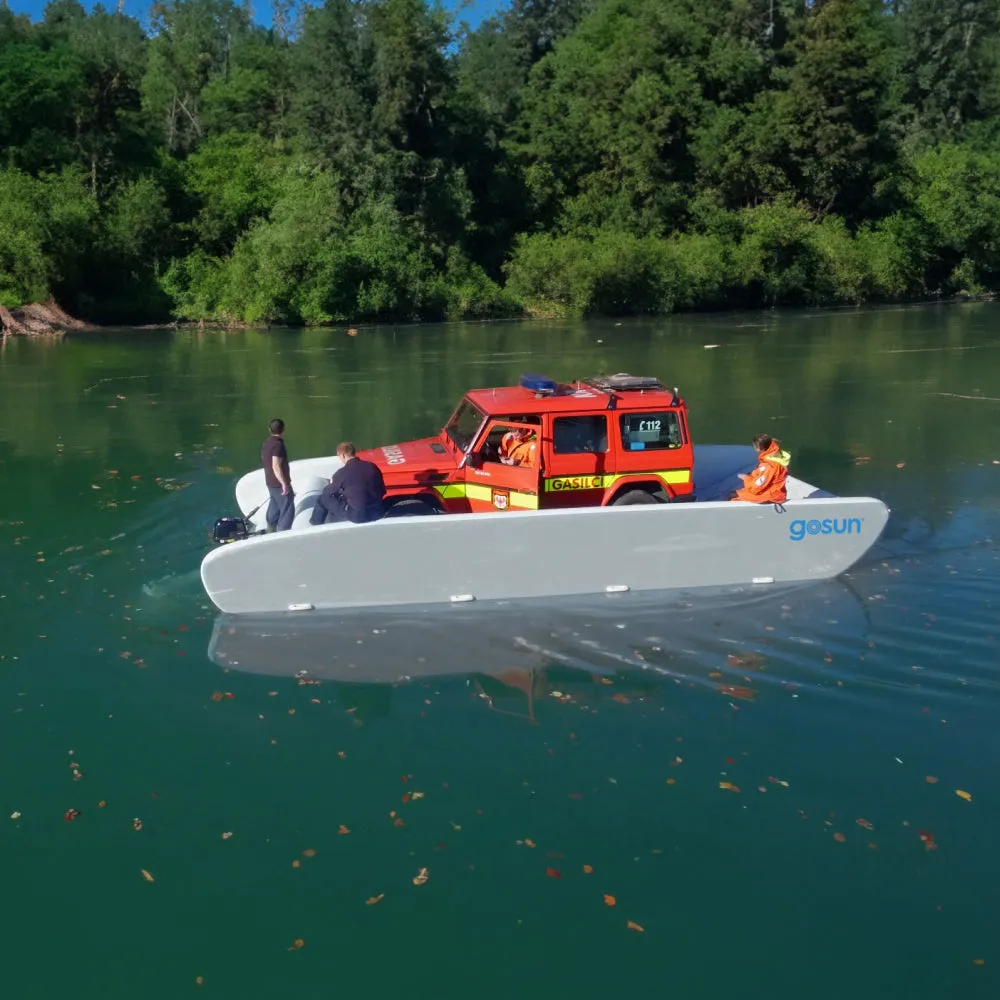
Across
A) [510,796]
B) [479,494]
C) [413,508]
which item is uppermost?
[479,494]

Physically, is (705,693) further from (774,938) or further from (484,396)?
(484,396)

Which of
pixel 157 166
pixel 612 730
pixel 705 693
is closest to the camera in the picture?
pixel 612 730

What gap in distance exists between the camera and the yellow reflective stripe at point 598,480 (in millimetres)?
11594

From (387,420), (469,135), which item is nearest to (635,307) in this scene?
(469,135)

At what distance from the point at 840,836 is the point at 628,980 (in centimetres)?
202

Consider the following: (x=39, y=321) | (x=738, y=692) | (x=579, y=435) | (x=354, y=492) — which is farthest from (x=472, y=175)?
(x=738, y=692)

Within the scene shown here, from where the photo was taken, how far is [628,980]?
6.11 metres

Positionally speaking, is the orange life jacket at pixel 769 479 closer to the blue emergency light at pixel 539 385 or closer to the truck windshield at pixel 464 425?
the blue emergency light at pixel 539 385

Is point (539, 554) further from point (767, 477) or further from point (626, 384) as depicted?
point (767, 477)

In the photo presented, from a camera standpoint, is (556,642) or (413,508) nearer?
(556,642)

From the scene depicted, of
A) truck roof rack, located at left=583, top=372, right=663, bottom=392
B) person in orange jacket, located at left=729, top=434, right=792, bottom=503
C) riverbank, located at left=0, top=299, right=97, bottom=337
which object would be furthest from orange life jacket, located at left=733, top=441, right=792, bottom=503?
riverbank, located at left=0, top=299, right=97, bottom=337

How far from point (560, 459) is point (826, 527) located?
2915 mm

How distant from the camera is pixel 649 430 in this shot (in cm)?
1177

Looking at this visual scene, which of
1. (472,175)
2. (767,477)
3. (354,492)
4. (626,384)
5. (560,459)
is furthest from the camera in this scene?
(472,175)
